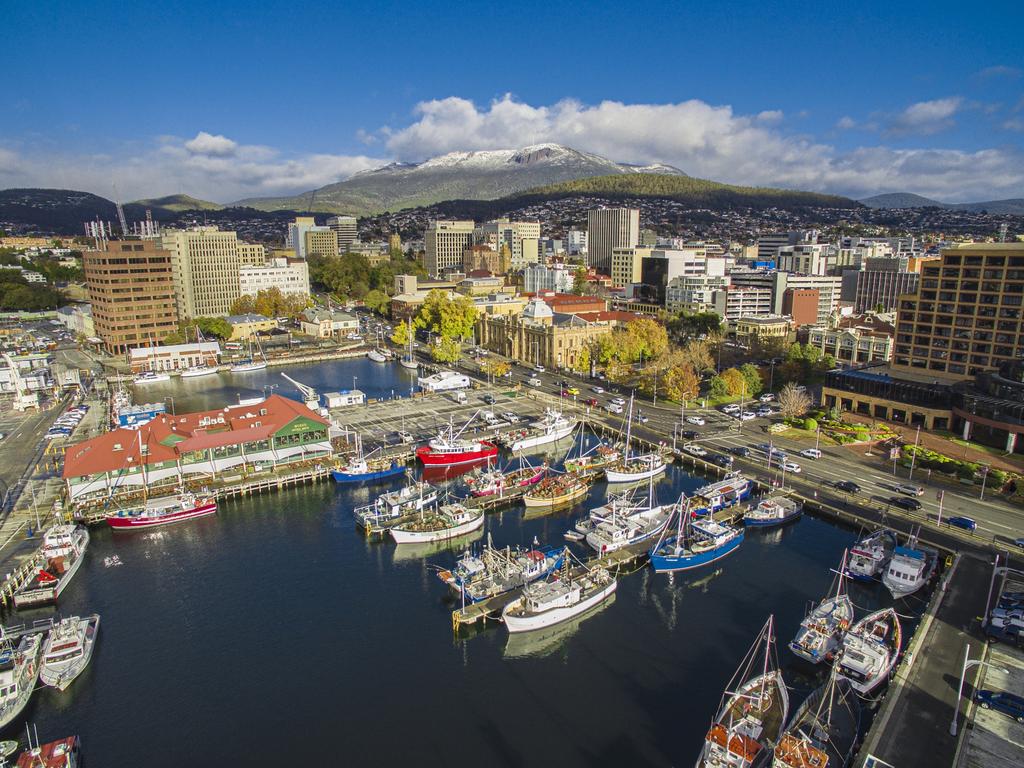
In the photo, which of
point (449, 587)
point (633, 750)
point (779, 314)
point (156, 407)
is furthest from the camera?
point (779, 314)

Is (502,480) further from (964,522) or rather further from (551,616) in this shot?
(964,522)

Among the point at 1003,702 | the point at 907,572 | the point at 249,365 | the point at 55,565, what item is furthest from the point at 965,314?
the point at 249,365

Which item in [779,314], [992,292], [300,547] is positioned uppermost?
[992,292]

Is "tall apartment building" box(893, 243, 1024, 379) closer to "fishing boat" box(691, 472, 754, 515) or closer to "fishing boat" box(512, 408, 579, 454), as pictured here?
"fishing boat" box(691, 472, 754, 515)

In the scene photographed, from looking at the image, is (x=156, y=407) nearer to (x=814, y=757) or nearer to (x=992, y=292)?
(x=814, y=757)

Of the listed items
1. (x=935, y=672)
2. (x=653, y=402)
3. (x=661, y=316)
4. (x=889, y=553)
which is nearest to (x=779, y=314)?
(x=661, y=316)

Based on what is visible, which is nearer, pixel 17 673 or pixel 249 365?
pixel 17 673

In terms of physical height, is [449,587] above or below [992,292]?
below
